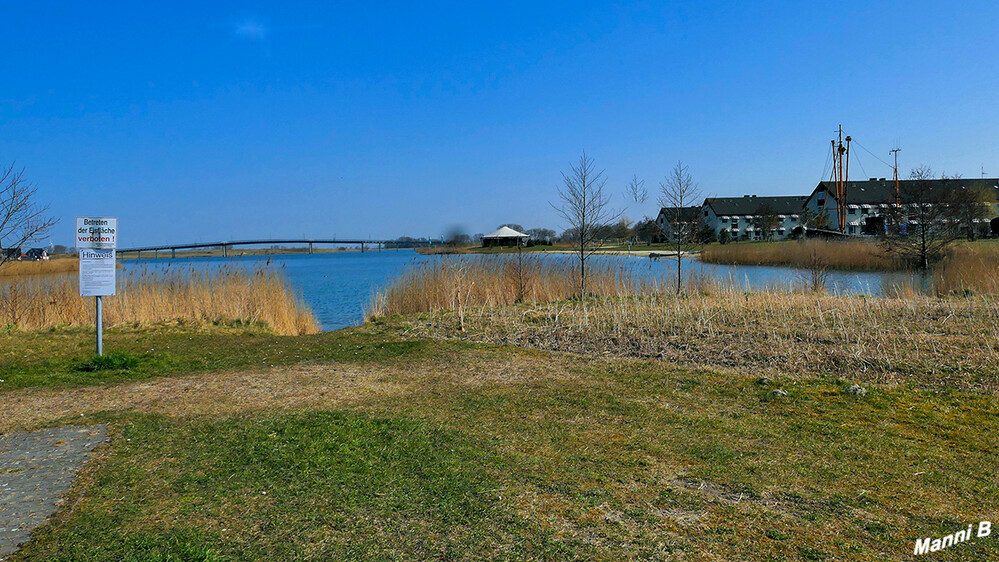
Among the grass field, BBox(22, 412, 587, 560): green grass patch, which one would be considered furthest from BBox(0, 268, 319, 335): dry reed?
BBox(22, 412, 587, 560): green grass patch

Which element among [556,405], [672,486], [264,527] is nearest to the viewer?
[264,527]

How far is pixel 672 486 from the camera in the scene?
164 inches

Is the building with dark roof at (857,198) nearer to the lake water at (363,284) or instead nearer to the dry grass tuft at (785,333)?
the lake water at (363,284)

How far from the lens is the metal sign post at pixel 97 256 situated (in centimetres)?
930

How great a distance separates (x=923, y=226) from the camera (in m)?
19.9

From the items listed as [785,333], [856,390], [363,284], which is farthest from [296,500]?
[363,284]

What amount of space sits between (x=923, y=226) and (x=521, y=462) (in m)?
20.2

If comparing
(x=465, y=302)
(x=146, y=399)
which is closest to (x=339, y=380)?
(x=146, y=399)

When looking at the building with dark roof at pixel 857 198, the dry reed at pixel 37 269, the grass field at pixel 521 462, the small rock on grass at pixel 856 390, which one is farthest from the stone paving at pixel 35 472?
the building with dark roof at pixel 857 198

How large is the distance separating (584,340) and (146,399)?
6083mm

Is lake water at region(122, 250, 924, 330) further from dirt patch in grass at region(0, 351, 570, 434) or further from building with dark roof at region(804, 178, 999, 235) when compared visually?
building with dark roof at region(804, 178, 999, 235)

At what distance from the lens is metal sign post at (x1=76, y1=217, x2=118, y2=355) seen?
9.30 metres

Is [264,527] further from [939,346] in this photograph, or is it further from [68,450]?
[939,346]

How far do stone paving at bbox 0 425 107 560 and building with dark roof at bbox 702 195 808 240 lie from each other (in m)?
71.3
